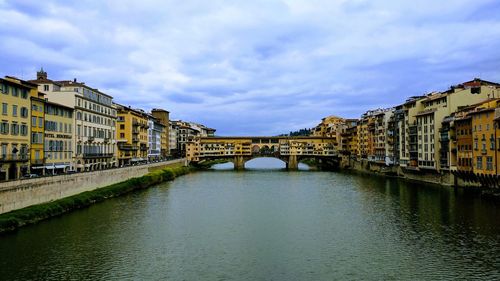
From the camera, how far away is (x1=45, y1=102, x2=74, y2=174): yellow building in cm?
4783

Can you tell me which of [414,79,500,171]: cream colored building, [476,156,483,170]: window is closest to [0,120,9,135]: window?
[476,156,483,170]: window

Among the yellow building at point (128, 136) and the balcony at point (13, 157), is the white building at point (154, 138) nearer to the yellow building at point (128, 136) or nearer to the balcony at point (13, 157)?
the yellow building at point (128, 136)

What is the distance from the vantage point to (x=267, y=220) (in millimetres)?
36594

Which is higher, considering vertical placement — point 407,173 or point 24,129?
point 24,129

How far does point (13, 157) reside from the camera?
39875 mm

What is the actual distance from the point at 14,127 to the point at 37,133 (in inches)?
192

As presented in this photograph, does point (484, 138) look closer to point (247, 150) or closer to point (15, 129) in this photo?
point (15, 129)

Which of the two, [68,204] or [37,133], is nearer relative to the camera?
A: [68,204]

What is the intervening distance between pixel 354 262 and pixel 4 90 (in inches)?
1249

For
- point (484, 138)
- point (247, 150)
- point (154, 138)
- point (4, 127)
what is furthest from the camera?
point (247, 150)

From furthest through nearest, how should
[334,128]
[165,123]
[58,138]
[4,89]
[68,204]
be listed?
[334,128] < [165,123] < [58,138] < [68,204] < [4,89]

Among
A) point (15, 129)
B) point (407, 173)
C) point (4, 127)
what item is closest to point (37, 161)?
point (15, 129)

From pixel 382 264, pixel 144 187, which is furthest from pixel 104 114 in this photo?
pixel 382 264

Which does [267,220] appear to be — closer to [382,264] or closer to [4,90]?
[382,264]
